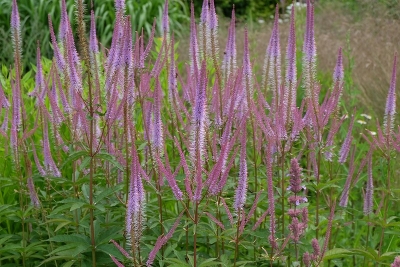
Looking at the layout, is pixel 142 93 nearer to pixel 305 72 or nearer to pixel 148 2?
Answer: pixel 305 72

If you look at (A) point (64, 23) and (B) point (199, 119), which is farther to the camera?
(A) point (64, 23)

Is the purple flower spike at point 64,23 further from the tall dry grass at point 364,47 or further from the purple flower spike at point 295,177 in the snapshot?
the tall dry grass at point 364,47

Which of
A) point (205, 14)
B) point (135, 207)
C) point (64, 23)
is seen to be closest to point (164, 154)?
point (135, 207)

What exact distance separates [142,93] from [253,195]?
80 centimetres

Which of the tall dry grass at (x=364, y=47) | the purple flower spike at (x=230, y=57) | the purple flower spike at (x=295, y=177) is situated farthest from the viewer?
the tall dry grass at (x=364, y=47)

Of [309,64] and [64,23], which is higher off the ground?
[64,23]

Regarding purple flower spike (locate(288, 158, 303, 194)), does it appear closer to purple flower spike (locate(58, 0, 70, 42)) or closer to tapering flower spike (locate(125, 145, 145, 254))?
tapering flower spike (locate(125, 145, 145, 254))

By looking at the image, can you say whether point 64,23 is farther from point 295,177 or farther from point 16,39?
point 295,177

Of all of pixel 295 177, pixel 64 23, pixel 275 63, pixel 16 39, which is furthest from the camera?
pixel 275 63

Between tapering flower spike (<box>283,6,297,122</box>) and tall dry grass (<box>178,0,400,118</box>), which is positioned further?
Answer: tall dry grass (<box>178,0,400,118</box>)

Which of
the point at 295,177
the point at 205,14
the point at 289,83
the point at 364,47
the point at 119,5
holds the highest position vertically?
the point at 119,5

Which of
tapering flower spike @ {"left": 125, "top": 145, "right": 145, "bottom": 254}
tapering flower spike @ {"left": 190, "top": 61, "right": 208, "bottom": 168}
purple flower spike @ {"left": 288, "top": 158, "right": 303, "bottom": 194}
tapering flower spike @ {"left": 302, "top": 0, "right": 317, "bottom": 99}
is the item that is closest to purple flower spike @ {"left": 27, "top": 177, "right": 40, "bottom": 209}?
tapering flower spike @ {"left": 125, "top": 145, "right": 145, "bottom": 254}

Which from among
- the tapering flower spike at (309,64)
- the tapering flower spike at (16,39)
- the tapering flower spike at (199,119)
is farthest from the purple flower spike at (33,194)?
the tapering flower spike at (309,64)

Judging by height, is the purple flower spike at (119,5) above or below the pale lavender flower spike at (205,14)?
above
